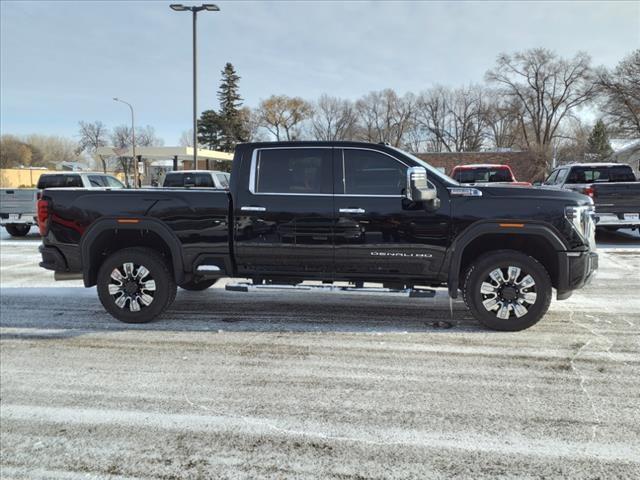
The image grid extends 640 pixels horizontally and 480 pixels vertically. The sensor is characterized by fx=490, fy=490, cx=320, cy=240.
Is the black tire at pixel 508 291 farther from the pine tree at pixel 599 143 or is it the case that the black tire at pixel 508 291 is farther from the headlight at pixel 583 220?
the pine tree at pixel 599 143

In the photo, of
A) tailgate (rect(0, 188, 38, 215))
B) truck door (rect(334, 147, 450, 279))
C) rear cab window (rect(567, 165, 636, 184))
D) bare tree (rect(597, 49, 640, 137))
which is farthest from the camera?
bare tree (rect(597, 49, 640, 137))

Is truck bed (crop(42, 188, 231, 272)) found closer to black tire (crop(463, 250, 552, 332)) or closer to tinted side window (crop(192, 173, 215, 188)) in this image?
black tire (crop(463, 250, 552, 332))

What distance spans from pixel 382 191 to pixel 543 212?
1633mm

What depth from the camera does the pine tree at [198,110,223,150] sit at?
62.2 meters

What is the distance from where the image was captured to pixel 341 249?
17.2 feet

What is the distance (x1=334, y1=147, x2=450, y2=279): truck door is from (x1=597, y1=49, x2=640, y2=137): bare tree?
38.1m

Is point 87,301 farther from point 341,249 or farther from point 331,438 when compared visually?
point 331,438

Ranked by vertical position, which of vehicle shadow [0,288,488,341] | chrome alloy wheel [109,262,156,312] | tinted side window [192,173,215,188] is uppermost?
tinted side window [192,173,215,188]

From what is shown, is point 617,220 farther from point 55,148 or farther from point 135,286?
point 55,148

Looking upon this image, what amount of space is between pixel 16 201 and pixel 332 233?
502 inches

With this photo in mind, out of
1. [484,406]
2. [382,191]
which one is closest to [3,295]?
[382,191]

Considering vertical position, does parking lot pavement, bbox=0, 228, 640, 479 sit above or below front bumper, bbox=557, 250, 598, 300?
below

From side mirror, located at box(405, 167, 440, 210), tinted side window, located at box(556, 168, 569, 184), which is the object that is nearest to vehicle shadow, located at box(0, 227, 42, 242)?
side mirror, located at box(405, 167, 440, 210)

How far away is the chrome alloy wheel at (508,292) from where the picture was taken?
5.03 m
